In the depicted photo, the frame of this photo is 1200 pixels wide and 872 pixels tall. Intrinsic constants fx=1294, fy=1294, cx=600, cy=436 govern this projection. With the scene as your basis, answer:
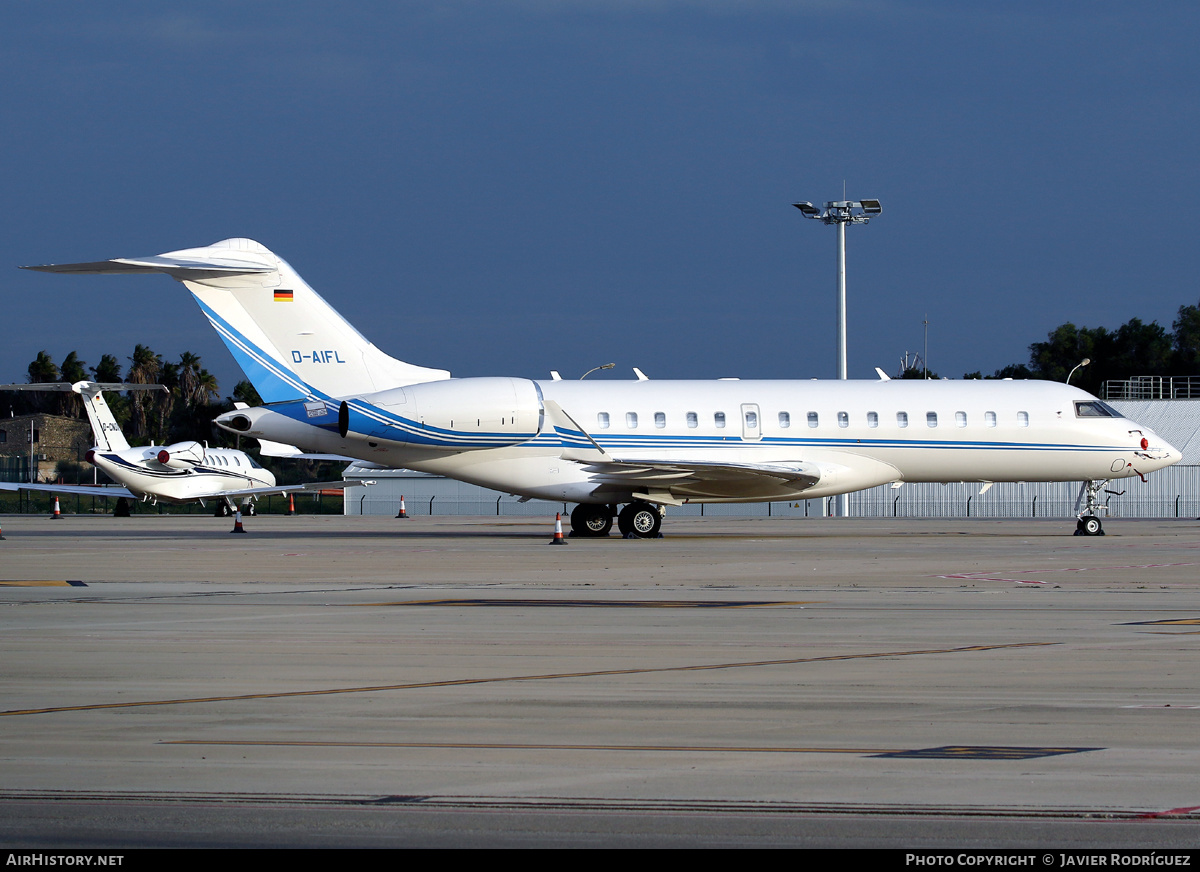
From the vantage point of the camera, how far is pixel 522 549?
81.7ft

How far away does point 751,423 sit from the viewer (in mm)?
28938

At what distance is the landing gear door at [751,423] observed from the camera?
94.7 ft

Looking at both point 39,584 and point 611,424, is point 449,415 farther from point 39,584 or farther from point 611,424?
point 39,584

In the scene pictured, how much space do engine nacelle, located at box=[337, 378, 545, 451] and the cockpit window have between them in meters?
12.4

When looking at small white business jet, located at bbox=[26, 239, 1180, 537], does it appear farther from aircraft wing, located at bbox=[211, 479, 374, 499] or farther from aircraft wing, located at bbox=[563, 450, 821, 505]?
aircraft wing, located at bbox=[211, 479, 374, 499]

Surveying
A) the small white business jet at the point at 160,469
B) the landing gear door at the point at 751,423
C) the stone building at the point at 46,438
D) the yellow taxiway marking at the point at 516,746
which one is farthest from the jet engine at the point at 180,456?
the stone building at the point at 46,438

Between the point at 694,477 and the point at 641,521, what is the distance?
1669 millimetres

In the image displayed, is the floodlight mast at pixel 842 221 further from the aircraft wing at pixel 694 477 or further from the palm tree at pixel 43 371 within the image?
the palm tree at pixel 43 371

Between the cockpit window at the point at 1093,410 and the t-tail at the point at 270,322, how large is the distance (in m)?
16.5

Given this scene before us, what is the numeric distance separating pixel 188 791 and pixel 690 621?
7.35 m

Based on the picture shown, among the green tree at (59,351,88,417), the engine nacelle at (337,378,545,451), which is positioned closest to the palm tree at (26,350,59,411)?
the green tree at (59,351,88,417)
